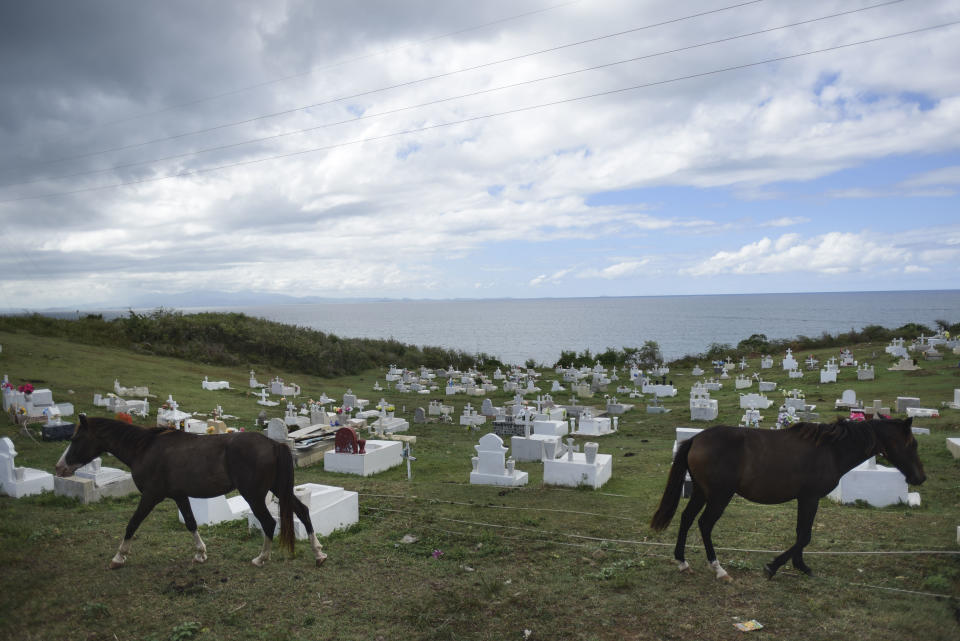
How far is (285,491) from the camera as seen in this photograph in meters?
6.39

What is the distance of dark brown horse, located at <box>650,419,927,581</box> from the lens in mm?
5926

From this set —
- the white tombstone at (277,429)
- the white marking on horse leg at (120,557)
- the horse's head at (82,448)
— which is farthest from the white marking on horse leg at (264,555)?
the white tombstone at (277,429)

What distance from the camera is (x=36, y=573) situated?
6.87 meters

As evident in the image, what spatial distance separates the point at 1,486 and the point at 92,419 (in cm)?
651

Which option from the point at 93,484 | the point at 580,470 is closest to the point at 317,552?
the point at 93,484

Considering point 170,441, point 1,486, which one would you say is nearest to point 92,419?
point 170,441

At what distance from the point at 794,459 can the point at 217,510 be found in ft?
27.6

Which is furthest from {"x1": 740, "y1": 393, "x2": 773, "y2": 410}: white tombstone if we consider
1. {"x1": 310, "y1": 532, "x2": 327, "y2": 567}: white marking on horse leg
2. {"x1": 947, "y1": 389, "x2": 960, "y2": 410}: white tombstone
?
{"x1": 310, "y1": 532, "x2": 327, "y2": 567}: white marking on horse leg

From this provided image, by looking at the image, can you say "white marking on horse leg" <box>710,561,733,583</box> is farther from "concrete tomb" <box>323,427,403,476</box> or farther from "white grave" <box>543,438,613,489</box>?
"concrete tomb" <box>323,427,403,476</box>

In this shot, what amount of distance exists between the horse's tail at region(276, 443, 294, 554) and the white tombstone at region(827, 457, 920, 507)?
9.66 meters

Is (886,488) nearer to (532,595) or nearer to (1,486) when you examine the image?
(532,595)

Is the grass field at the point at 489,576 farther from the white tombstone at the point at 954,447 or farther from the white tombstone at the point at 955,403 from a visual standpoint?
the white tombstone at the point at 955,403

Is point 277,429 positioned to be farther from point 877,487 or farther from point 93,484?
point 877,487

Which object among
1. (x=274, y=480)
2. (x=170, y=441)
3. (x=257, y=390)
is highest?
(x=170, y=441)
